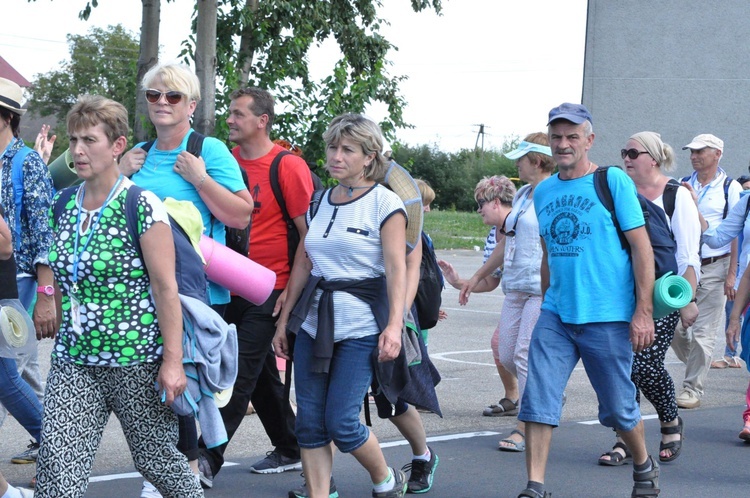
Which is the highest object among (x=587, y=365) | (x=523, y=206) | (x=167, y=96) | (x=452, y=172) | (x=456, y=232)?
(x=167, y=96)

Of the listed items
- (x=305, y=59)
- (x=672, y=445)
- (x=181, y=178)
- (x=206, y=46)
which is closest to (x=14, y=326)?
Answer: (x=181, y=178)

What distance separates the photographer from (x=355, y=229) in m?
4.87

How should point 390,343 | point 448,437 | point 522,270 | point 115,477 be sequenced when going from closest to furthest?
point 390,343 → point 115,477 → point 522,270 → point 448,437

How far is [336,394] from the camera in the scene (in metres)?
4.82

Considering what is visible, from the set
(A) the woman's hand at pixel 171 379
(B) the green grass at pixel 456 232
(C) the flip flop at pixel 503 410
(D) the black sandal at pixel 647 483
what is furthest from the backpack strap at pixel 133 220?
(B) the green grass at pixel 456 232

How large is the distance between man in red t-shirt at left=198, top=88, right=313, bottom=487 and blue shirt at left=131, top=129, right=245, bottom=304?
24.6 inches

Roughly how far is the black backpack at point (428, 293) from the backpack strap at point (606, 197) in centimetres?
105

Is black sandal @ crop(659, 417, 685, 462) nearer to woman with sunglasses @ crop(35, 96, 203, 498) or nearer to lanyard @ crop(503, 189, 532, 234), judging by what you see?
lanyard @ crop(503, 189, 532, 234)

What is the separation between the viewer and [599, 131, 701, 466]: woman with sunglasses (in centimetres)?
640

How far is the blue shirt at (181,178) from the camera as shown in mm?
5051

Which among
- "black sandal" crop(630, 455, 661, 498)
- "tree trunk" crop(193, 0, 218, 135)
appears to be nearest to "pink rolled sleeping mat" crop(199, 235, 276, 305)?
"black sandal" crop(630, 455, 661, 498)

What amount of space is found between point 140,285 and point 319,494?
1.51 meters

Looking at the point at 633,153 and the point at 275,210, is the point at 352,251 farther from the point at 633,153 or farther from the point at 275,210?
the point at 633,153

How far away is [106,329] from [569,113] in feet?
8.56
